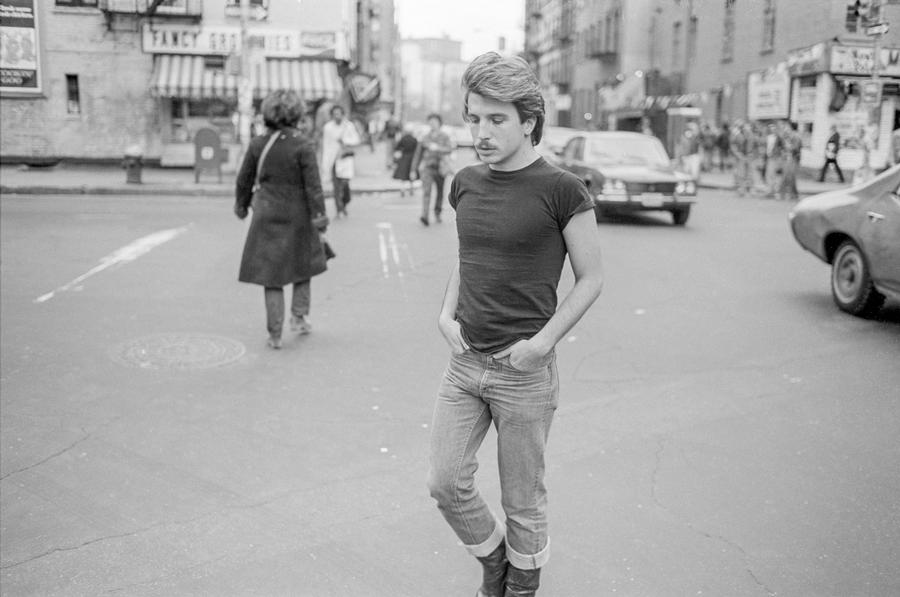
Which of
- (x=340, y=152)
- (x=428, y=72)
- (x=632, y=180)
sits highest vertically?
(x=428, y=72)

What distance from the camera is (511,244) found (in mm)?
2848

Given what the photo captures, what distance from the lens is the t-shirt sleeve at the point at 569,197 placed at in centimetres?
278

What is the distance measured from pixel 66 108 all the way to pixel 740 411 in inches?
956

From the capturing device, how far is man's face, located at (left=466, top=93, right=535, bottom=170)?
2770 millimetres

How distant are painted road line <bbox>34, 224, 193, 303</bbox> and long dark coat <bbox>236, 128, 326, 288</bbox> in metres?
2.80

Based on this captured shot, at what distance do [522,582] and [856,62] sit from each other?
20703 mm

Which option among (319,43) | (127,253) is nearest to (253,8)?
(319,43)

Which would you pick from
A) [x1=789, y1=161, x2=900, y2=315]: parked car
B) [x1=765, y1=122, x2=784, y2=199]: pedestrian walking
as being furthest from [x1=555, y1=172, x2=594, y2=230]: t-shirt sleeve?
[x1=765, y1=122, x2=784, y2=199]: pedestrian walking

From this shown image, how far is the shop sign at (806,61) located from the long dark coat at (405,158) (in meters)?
8.52

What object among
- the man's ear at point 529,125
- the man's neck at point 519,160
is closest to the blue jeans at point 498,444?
the man's neck at point 519,160

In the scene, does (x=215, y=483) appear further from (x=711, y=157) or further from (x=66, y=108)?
(x=711, y=157)

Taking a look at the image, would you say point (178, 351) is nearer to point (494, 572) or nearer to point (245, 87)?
point (494, 572)

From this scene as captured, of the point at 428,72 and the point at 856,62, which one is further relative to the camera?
the point at 428,72

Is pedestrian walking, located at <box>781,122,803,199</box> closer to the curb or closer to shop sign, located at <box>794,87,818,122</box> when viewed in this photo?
shop sign, located at <box>794,87,818,122</box>
